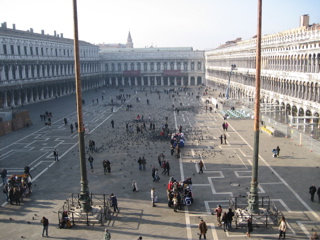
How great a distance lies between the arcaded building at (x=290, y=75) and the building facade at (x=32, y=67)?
39.9m

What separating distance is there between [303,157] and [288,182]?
6.53 metres

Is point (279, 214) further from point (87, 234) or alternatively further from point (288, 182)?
point (87, 234)

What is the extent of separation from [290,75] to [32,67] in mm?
47475

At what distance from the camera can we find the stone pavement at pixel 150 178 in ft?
50.4

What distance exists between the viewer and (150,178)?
22250 mm

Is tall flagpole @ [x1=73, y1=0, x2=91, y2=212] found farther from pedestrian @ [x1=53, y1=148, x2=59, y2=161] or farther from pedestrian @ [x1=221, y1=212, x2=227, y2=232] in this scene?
pedestrian @ [x1=53, y1=148, x2=59, y2=161]

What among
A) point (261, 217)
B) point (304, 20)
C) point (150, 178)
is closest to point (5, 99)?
point (150, 178)

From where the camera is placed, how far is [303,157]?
26.5 meters

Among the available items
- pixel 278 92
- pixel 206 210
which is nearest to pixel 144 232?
pixel 206 210

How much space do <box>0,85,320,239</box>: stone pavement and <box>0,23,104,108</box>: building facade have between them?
1959 cm

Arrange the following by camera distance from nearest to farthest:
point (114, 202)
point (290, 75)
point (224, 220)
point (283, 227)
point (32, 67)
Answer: point (283, 227) → point (224, 220) → point (114, 202) → point (290, 75) → point (32, 67)

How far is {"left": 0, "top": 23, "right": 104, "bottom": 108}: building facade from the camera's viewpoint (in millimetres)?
55000

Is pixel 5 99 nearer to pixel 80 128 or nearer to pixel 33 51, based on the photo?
pixel 33 51

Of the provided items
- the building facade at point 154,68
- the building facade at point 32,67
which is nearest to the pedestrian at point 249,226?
the building facade at point 32,67
